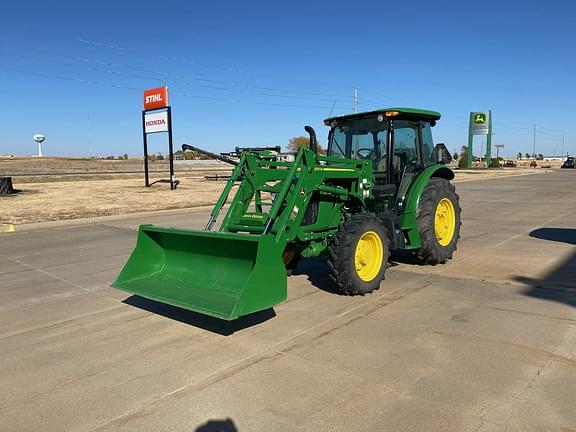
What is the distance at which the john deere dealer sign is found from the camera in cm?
6600

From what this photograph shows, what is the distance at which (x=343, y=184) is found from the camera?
6.21 m

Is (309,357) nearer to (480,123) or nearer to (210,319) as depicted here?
(210,319)

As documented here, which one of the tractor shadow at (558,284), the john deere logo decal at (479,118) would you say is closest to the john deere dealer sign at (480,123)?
the john deere logo decal at (479,118)

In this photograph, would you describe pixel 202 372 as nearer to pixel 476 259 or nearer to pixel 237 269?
pixel 237 269

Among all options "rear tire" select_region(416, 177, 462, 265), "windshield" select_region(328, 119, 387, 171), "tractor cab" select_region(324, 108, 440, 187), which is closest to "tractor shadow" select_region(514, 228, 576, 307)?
"rear tire" select_region(416, 177, 462, 265)

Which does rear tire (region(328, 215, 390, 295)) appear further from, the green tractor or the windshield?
the windshield

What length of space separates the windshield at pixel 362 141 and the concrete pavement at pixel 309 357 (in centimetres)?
171

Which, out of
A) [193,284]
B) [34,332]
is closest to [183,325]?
[193,284]

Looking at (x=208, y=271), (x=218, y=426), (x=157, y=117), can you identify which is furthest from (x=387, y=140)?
(x=157, y=117)

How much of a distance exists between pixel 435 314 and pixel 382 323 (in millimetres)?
649

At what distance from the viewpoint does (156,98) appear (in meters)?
24.0

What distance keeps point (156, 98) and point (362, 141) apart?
1889 centimetres

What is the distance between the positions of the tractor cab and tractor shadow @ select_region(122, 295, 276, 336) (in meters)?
2.95

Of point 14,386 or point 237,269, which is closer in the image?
point 14,386
